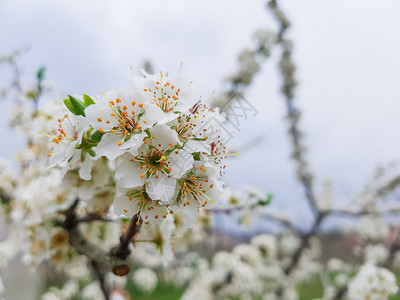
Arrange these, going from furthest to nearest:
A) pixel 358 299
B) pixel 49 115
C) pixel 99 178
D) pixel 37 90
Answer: pixel 358 299 → pixel 37 90 → pixel 49 115 → pixel 99 178

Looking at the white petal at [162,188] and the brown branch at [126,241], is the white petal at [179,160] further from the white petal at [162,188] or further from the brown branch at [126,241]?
the brown branch at [126,241]

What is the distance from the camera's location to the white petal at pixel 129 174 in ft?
1.79

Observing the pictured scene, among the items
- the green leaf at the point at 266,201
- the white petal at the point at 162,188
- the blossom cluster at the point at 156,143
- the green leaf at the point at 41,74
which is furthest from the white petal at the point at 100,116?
the green leaf at the point at 41,74

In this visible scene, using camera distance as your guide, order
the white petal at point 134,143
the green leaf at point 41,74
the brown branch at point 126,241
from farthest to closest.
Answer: the green leaf at point 41,74 → the brown branch at point 126,241 → the white petal at point 134,143

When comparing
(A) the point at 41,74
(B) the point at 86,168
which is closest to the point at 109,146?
(B) the point at 86,168

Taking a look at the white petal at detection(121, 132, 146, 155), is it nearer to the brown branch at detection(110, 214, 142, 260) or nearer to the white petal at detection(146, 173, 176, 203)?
the white petal at detection(146, 173, 176, 203)

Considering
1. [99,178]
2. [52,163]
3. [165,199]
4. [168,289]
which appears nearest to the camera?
[165,199]

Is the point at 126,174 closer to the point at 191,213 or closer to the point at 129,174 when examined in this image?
the point at 129,174

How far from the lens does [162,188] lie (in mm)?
547

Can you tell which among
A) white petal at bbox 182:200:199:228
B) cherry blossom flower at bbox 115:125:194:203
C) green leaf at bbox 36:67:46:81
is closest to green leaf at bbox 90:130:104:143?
cherry blossom flower at bbox 115:125:194:203

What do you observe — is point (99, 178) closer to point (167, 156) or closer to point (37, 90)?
point (167, 156)

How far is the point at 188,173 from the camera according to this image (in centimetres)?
58

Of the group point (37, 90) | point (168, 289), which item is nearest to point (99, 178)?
Answer: point (37, 90)

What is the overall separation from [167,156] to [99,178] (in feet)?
1.00
